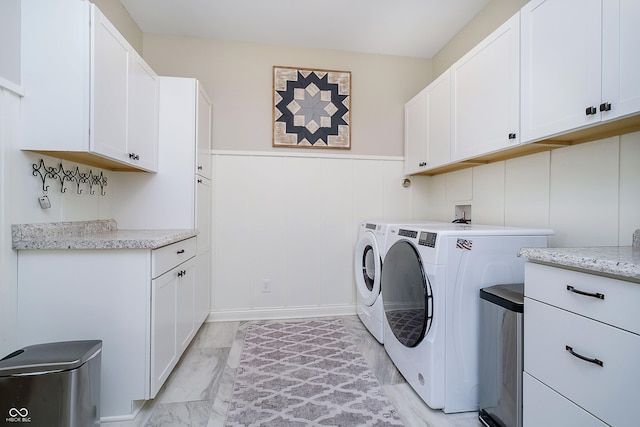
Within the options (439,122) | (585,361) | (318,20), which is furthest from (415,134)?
(585,361)

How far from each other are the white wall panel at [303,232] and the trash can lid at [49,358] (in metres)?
1.68

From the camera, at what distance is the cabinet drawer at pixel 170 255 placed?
56.3 inches

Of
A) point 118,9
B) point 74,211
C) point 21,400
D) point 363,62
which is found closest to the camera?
point 21,400

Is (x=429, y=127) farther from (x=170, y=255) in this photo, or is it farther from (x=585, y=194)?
(x=170, y=255)

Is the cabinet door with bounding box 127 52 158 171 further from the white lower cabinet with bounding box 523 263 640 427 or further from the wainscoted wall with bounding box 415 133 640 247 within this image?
the wainscoted wall with bounding box 415 133 640 247

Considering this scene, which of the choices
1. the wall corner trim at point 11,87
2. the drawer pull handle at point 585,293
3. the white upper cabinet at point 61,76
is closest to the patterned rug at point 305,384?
the drawer pull handle at point 585,293

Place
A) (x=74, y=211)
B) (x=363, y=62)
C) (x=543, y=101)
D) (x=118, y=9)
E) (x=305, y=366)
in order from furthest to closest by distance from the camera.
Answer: (x=363, y=62) < (x=118, y=9) < (x=305, y=366) < (x=74, y=211) < (x=543, y=101)

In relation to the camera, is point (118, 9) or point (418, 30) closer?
point (118, 9)

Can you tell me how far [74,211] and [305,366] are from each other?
5.67 ft

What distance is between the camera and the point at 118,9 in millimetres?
2139

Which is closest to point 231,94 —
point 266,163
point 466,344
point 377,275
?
point 266,163

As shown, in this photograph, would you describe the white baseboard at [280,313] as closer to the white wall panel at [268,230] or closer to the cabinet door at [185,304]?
the white wall panel at [268,230]

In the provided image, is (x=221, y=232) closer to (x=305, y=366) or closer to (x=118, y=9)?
(x=305, y=366)

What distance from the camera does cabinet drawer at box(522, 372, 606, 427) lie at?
898mm
